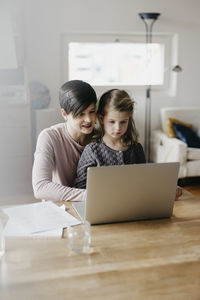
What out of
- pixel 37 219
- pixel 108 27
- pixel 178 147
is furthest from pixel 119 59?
pixel 37 219

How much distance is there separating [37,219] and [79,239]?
0.87ft

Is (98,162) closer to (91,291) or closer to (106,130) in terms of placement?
(106,130)

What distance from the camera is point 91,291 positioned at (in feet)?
3.40

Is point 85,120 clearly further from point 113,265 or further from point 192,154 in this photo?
point 192,154

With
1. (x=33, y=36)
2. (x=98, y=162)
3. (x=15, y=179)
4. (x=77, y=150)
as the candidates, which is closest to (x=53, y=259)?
(x=98, y=162)

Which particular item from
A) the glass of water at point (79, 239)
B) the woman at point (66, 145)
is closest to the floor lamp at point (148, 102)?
the woman at point (66, 145)

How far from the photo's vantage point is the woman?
172 cm

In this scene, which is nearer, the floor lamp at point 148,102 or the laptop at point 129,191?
the laptop at point 129,191

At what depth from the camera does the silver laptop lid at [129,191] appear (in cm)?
136

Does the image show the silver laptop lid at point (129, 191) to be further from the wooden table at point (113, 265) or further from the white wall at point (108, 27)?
the white wall at point (108, 27)

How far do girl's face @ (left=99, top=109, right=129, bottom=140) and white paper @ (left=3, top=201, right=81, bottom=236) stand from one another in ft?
1.46

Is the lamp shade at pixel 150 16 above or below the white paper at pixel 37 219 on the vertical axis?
above

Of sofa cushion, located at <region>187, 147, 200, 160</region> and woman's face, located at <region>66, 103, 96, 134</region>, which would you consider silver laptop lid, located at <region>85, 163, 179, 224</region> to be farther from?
sofa cushion, located at <region>187, 147, 200, 160</region>

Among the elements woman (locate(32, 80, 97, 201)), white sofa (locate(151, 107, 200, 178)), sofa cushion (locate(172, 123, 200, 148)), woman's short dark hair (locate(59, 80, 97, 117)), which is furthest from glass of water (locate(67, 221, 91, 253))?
sofa cushion (locate(172, 123, 200, 148))
